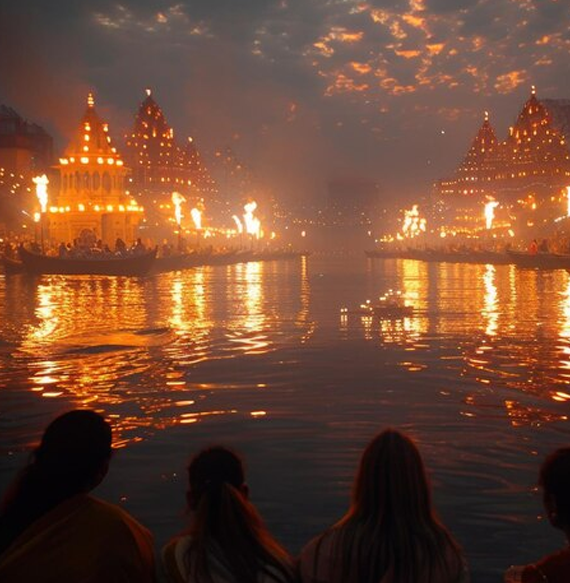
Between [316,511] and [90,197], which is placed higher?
[90,197]

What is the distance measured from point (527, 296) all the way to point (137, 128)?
433 ft

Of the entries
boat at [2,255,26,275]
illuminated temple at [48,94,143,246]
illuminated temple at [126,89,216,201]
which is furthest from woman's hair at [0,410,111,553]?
illuminated temple at [126,89,216,201]

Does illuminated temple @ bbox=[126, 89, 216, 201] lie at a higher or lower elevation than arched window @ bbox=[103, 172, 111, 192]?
higher

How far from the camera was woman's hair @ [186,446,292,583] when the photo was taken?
353 centimetres

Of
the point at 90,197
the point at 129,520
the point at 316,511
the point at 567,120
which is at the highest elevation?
the point at 567,120

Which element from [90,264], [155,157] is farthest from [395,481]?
[155,157]

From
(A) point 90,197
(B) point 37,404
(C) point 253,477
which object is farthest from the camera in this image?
(A) point 90,197

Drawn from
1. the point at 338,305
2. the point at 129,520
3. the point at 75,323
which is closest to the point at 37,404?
the point at 129,520

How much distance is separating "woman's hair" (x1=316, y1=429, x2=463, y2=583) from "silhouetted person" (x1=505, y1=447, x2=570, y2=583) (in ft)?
1.13

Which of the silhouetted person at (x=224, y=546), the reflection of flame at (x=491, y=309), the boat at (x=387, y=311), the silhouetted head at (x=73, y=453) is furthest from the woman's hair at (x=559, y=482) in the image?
the boat at (x=387, y=311)

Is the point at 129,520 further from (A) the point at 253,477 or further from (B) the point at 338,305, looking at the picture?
(B) the point at 338,305

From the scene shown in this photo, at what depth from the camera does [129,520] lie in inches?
139

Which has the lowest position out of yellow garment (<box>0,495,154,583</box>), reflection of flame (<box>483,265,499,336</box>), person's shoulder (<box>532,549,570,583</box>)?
reflection of flame (<box>483,265,499,336</box>)

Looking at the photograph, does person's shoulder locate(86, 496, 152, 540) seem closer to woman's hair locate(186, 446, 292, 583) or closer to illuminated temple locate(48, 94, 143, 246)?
woman's hair locate(186, 446, 292, 583)
